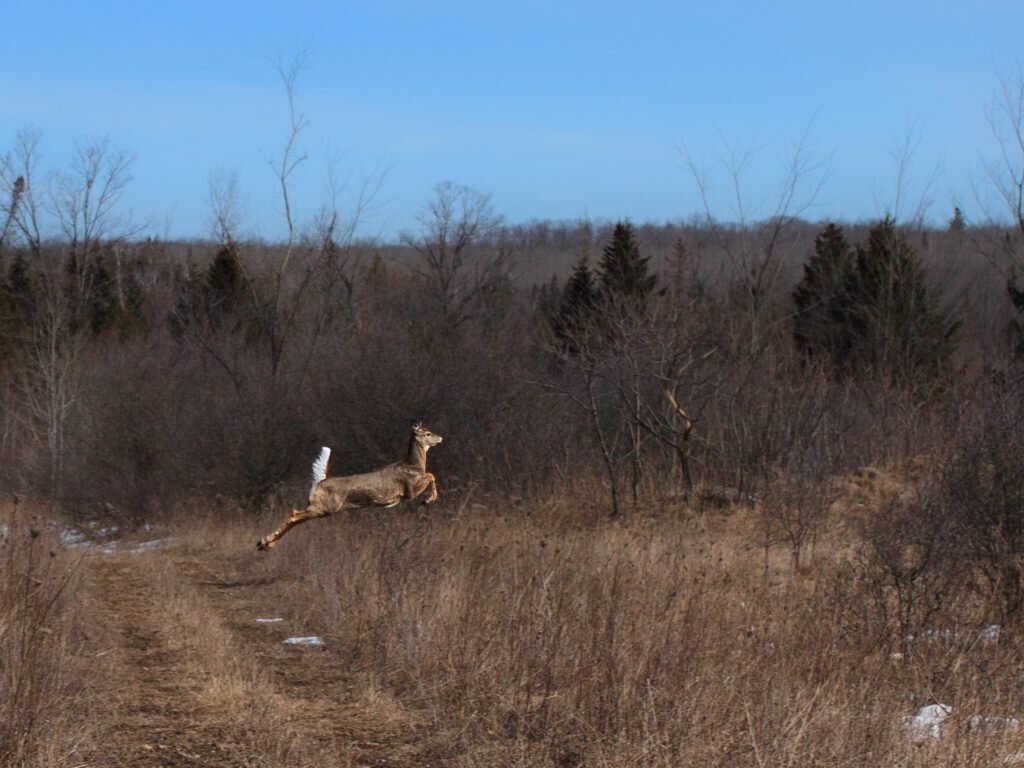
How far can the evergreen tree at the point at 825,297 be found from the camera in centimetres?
3897

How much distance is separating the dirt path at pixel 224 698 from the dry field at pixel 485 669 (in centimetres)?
2

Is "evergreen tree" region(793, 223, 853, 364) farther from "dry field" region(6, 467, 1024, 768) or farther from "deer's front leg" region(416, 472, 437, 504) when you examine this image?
"deer's front leg" region(416, 472, 437, 504)

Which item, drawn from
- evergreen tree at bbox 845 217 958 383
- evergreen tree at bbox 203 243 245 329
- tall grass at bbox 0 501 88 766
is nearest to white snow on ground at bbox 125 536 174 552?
tall grass at bbox 0 501 88 766

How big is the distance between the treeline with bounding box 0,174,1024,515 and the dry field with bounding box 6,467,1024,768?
510 centimetres

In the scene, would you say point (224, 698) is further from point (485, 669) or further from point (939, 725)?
point (939, 725)

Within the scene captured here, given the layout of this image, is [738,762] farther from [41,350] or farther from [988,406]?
[41,350]

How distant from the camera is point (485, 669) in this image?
25.1ft

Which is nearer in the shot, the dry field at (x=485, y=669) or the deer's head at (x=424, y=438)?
the deer's head at (x=424, y=438)

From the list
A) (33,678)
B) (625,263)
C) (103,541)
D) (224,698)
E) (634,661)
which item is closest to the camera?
(33,678)

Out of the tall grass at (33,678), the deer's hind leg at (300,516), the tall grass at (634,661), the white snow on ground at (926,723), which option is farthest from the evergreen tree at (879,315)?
the deer's hind leg at (300,516)

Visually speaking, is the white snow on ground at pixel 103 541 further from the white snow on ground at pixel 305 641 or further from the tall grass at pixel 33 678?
the tall grass at pixel 33 678

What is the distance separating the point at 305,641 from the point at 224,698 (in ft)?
7.16

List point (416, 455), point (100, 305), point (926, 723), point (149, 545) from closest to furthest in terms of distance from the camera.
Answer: point (416, 455) → point (926, 723) → point (149, 545) → point (100, 305)

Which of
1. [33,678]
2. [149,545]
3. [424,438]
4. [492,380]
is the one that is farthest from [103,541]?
[424,438]
